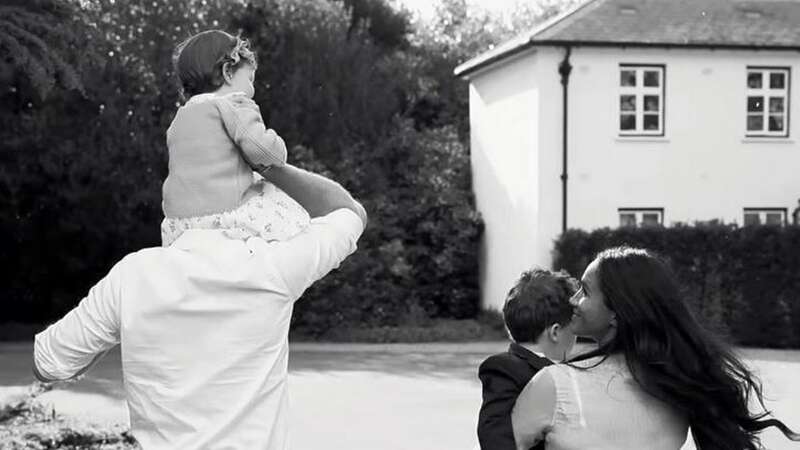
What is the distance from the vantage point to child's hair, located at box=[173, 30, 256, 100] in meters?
2.38

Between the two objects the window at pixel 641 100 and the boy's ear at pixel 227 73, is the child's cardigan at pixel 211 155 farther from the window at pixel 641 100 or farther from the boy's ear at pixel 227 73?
the window at pixel 641 100

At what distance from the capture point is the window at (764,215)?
22.4 m

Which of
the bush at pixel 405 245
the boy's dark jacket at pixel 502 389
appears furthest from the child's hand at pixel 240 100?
the bush at pixel 405 245

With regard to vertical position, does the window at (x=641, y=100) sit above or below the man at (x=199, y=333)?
above

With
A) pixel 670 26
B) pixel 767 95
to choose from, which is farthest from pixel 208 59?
pixel 767 95

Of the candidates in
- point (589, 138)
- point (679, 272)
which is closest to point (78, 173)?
point (589, 138)

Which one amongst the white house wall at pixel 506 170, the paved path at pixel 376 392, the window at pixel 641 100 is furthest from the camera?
the white house wall at pixel 506 170

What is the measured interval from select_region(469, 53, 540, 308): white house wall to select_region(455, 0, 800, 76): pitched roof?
0.79 meters

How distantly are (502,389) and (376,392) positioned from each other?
1129 centimetres

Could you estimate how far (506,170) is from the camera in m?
23.5

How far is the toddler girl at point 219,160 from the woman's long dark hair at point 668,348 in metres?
0.79

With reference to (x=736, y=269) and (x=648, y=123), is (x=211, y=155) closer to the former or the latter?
(x=736, y=269)

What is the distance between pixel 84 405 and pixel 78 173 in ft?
29.1

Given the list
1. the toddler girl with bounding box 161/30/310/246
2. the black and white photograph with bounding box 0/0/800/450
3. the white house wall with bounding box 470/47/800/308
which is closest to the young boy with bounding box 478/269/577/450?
the toddler girl with bounding box 161/30/310/246
